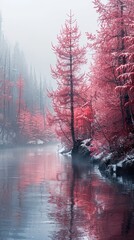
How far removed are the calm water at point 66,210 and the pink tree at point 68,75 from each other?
17.7 meters

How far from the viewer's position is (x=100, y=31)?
80.1ft

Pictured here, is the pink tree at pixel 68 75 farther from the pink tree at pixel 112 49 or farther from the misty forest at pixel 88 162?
the pink tree at pixel 112 49

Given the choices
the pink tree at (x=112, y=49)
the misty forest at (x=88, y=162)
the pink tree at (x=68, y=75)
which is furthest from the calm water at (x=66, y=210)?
the pink tree at (x=68, y=75)

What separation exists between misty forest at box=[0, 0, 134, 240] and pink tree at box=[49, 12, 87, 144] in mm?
88

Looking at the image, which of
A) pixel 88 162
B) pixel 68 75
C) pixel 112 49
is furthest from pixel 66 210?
pixel 68 75

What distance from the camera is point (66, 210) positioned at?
1115 centimetres

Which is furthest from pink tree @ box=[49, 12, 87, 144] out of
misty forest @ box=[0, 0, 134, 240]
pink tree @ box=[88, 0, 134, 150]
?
pink tree @ box=[88, 0, 134, 150]

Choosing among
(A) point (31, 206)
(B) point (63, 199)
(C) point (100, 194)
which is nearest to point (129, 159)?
(C) point (100, 194)

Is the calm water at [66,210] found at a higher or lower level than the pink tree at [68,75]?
lower

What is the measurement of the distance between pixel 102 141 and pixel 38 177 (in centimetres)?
700

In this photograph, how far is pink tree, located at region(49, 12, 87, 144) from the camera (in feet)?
113

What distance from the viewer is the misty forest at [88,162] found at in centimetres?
966

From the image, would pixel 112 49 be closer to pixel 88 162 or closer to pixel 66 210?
pixel 88 162

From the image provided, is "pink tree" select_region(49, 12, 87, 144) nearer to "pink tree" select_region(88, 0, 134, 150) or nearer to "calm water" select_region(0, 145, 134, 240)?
"pink tree" select_region(88, 0, 134, 150)
